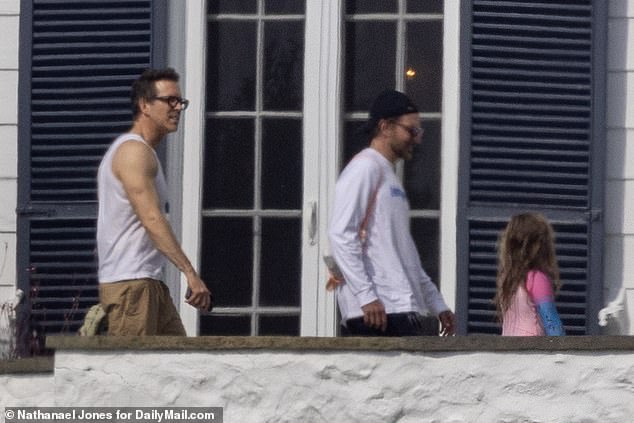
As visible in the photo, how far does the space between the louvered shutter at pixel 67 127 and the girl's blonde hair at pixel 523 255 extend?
1906 mm

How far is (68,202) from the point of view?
336 inches

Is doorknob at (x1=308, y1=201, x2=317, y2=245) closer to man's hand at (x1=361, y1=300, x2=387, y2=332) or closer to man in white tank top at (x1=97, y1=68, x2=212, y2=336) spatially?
man in white tank top at (x1=97, y1=68, x2=212, y2=336)

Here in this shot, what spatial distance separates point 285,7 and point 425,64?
665 mm

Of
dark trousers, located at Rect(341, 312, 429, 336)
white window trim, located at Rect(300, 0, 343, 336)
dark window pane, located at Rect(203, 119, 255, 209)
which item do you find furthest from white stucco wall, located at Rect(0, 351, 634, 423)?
dark window pane, located at Rect(203, 119, 255, 209)

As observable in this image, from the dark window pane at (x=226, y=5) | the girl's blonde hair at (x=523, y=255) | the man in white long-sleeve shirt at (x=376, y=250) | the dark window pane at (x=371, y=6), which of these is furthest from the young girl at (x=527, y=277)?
the dark window pane at (x=226, y=5)

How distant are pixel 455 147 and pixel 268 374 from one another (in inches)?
77.9

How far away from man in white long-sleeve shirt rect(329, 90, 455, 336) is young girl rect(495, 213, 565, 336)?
1.72 ft

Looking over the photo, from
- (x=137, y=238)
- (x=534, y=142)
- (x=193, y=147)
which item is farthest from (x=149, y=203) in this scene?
(x=534, y=142)

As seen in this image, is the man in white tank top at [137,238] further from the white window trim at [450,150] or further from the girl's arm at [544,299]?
the white window trim at [450,150]

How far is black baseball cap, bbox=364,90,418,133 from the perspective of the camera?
7.14 m

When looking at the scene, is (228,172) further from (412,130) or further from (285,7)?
(412,130)

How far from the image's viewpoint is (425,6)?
28.6 feet

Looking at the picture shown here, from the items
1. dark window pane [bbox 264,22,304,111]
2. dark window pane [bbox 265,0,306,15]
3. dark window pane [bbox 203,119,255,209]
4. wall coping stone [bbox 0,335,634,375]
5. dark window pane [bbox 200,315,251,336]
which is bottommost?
dark window pane [bbox 200,315,251,336]

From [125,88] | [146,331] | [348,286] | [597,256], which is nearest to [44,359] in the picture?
[146,331]
